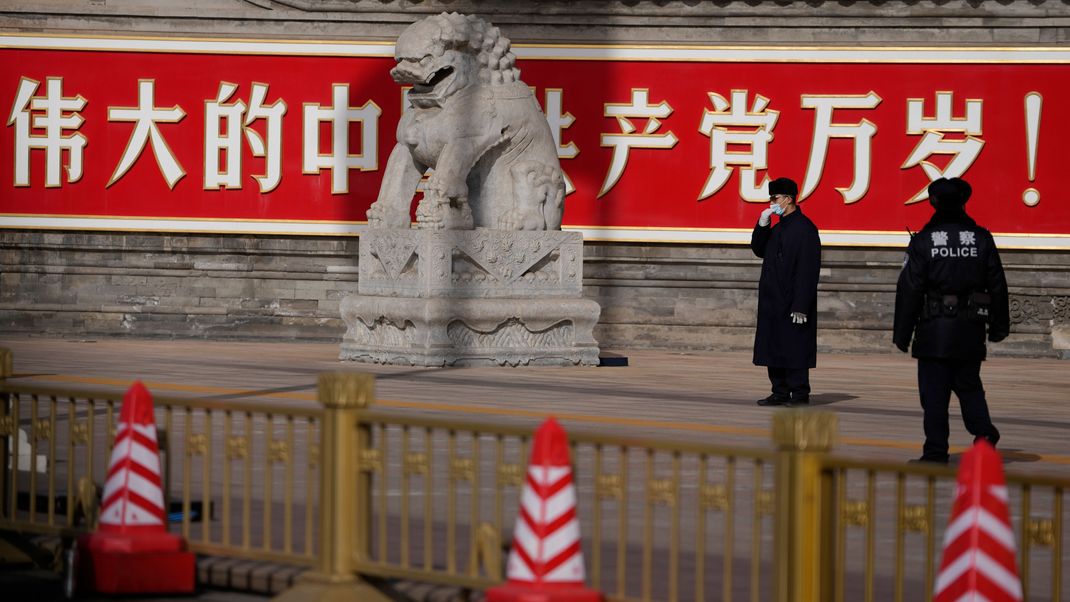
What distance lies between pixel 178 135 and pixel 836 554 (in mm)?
16732

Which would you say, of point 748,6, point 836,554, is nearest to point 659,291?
point 748,6

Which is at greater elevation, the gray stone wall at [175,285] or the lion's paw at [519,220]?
the lion's paw at [519,220]

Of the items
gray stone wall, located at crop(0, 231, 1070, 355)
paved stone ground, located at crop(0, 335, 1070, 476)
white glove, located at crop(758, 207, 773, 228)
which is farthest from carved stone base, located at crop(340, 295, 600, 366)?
gray stone wall, located at crop(0, 231, 1070, 355)

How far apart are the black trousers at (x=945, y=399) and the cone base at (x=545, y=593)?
15.8 ft

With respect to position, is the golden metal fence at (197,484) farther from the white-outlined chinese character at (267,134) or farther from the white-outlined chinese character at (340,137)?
the white-outlined chinese character at (267,134)

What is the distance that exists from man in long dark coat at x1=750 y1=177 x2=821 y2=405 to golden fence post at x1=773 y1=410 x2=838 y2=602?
831cm

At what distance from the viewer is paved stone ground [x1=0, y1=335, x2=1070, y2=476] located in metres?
12.7

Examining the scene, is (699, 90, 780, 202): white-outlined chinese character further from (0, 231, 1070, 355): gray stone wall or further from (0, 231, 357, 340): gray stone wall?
(0, 231, 357, 340): gray stone wall

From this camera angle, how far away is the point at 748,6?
2180 cm

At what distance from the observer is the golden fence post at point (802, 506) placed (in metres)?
6.07

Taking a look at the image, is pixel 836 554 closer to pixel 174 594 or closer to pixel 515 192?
pixel 174 594

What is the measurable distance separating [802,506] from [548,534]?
835 millimetres

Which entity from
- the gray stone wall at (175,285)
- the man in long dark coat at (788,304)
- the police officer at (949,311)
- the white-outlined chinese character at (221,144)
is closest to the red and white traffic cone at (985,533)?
the police officer at (949,311)

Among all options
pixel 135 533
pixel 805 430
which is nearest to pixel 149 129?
pixel 135 533
